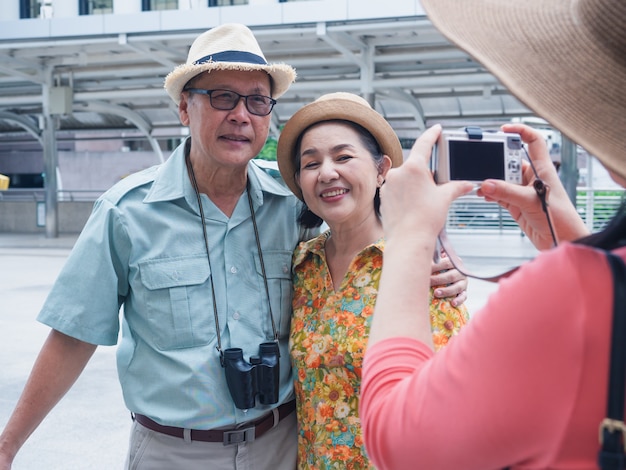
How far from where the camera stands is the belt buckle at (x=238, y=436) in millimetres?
1899

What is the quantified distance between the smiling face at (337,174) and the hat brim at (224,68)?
21cm

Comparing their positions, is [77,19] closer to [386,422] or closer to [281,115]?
[281,115]

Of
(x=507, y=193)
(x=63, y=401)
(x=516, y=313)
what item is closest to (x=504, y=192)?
(x=507, y=193)

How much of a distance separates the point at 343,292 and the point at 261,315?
0.25 metres

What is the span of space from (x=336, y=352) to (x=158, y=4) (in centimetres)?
1759

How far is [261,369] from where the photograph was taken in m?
1.86

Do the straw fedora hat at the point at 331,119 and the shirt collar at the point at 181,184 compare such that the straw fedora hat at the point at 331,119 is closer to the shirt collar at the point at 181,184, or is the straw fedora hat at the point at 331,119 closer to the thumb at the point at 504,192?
the shirt collar at the point at 181,184

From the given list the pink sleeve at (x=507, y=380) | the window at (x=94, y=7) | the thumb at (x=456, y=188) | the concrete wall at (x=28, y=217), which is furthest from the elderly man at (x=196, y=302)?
the concrete wall at (x=28, y=217)

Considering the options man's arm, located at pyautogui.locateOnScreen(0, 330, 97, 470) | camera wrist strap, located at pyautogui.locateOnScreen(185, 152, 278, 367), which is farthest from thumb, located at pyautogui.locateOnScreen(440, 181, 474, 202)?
man's arm, located at pyautogui.locateOnScreen(0, 330, 97, 470)

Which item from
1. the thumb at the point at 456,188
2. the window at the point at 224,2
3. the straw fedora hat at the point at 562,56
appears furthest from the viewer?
the window at the point at 224,2

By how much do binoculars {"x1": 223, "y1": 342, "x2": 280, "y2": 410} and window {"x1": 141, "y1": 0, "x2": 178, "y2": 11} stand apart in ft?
56.3

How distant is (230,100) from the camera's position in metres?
2.11

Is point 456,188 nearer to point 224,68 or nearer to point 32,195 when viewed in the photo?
point 224,68

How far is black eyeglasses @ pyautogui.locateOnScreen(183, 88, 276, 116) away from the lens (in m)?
2.10
